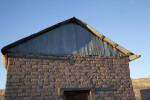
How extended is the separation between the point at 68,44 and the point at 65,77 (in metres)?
1.54

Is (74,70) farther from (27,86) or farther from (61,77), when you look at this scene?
(27,86)

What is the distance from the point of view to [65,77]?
754 centimetres

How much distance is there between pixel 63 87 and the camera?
735cm

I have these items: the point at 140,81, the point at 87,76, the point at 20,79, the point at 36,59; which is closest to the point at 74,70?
the point at 87,76

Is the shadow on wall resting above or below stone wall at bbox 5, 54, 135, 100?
below

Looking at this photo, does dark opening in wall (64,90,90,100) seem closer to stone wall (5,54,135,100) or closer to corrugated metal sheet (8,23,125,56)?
stone wall (5,54,135,100)

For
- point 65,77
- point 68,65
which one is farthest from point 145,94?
point 65,77

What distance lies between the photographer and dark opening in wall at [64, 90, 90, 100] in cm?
742

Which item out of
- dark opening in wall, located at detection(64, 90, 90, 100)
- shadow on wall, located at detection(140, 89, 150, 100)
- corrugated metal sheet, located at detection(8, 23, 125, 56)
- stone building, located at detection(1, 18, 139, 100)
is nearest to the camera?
stone building, located at detection(1, 18, 139, 100)

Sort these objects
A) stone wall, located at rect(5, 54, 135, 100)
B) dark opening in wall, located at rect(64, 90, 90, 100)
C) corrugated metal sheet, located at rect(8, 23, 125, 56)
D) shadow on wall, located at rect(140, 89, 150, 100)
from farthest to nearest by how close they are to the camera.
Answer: shadow on wall, located at rect(140, 89, 150, 100) < corrugated metal sheet, located at rect(8, 23, 125, 56) < dark opening in wall, located at rect(64, 90, 90, 100) < stone wall, located at rect(5, 54, 135, 100)

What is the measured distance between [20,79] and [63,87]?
1736 mm

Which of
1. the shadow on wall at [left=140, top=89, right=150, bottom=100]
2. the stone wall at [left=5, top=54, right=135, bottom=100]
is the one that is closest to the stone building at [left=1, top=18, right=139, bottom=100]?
the stone wall at [left=5, top=54, right=135, bottom=100]

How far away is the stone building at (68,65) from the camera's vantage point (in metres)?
7.11

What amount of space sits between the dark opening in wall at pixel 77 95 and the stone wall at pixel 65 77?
19cm
